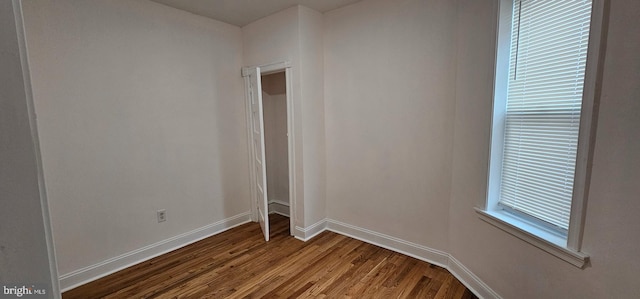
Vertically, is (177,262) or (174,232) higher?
(174,232)

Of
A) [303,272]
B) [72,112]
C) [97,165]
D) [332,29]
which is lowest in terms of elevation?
[303,272]

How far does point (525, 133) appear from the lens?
5.78 feet

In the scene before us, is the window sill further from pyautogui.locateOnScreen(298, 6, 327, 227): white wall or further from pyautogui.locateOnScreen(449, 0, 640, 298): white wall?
pyautogui.locateOnScreen(298, 6, 327, 227): white wall

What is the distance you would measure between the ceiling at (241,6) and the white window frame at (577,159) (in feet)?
5.07

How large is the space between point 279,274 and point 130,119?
76.9 inches

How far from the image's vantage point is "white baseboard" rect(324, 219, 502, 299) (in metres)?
2.06

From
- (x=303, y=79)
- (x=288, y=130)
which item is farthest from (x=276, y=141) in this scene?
(x=303, y=79)

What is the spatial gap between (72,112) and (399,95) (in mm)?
2771

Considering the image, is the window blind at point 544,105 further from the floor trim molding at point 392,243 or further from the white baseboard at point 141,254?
the white baseboard at point 141,254

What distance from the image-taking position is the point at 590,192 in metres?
1.33

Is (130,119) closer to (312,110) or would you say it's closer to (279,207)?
(312,110)

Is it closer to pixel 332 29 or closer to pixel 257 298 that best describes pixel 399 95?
pixel 332 29

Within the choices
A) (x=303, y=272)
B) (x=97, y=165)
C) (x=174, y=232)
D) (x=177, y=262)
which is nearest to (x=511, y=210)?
(x=303, y=272)

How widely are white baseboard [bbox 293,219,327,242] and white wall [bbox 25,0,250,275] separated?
95 centimetres
